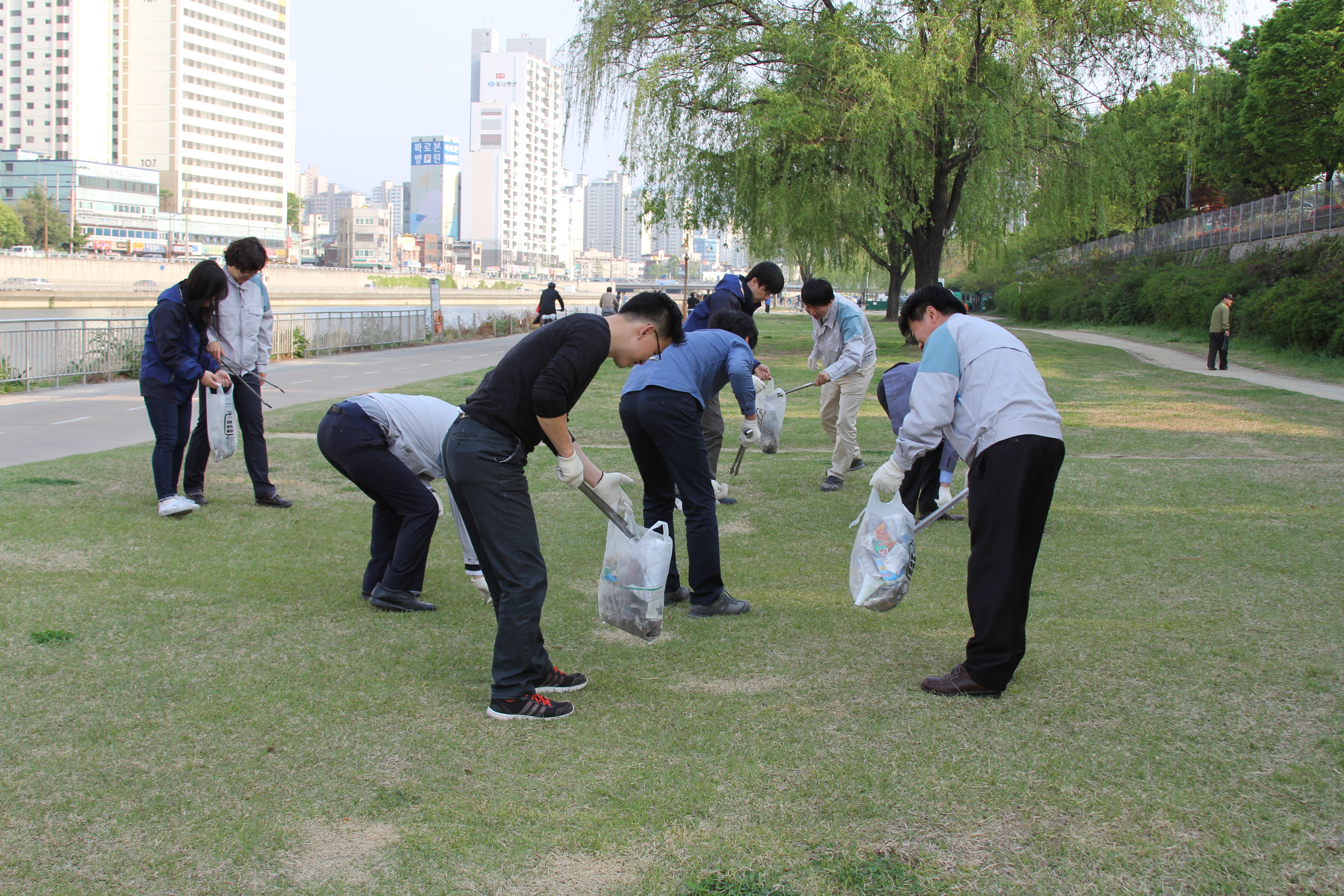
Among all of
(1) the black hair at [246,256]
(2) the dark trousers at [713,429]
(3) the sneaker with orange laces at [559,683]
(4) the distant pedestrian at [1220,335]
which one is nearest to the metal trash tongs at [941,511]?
(3) the sneaker with orange laces at [559,683]

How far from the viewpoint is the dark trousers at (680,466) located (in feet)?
16.6

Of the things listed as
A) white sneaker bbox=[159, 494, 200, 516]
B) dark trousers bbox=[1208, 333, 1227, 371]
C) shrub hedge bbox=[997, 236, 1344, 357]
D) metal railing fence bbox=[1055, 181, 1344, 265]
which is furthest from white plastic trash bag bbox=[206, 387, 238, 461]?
metal railing fence bbox=[1055, 181, 1344, 265]

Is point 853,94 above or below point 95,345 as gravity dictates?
above

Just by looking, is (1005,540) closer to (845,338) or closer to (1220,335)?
(845,338)

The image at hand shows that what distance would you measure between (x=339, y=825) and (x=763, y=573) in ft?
11.2

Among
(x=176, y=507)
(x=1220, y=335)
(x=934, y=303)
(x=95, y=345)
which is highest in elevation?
(x=1220, y=335)

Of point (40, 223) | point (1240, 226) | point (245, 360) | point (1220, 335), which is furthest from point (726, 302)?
point (40, 223)

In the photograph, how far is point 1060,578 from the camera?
19.3ft

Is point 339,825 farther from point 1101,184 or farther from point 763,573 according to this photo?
point 1101,184

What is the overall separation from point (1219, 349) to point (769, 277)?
17.4m

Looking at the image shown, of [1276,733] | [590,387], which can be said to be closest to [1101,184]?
[590,387]

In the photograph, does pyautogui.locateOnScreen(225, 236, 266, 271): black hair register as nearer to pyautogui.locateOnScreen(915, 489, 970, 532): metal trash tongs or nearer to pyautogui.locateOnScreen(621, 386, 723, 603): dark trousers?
pyautogui.locateOnScreen(621, 386, 723, 603): dark trousers

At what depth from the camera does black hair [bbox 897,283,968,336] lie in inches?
171

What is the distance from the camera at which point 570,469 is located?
3.80 m
